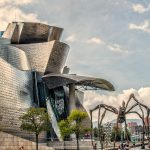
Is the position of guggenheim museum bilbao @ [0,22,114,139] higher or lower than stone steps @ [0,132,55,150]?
higher

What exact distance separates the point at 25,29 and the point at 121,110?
50.2 metres

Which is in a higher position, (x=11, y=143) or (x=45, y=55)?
(x=45, y=55)

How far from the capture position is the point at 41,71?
3524 inches

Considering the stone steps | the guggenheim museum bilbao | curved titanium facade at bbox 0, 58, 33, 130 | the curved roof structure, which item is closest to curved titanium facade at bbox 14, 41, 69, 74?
the guggenheim museum bilbao

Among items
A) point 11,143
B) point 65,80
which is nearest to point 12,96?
point 65,80

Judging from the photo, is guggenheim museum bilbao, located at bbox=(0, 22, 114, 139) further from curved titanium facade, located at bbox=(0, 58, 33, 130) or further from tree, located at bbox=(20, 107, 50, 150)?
tree, located at bbox=(20, 107, 50, 150)

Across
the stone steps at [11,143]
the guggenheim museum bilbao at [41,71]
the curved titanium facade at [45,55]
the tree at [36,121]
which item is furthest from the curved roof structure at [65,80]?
the stone steps at [11,143]

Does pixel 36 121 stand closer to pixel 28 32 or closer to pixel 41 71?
pixel 41 71

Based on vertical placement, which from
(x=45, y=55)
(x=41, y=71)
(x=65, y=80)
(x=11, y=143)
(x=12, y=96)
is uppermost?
(x=45, y=55)

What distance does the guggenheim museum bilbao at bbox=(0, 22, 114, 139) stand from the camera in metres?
83.5

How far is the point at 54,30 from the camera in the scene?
97062 mm

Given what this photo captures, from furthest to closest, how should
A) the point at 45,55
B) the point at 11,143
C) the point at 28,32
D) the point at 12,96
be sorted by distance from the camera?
the point at 28,32
the point at 45,55
the point at 12,96
the point at 11,143

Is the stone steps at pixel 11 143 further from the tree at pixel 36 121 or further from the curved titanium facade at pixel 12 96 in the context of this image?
the curved titanium facade at pixel 12 96

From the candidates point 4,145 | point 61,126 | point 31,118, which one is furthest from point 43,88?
point 4,145
